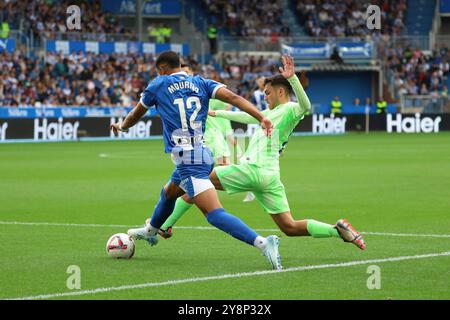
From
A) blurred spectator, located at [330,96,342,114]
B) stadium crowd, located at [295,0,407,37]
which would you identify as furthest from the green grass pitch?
stadium crowd, located at [295,0,407,37]

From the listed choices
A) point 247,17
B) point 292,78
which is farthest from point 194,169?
point 247,17

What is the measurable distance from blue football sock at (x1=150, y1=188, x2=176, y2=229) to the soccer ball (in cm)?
43

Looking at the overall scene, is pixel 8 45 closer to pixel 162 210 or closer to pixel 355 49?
pixel 355 49

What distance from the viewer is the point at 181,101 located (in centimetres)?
996

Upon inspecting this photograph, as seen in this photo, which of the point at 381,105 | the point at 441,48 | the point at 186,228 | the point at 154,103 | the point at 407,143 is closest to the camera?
the point at 154,103

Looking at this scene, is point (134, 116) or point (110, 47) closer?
point (134, 116)

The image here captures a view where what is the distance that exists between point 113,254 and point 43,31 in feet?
123

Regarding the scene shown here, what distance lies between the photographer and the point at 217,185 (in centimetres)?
1095

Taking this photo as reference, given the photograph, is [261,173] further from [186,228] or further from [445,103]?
[445,103]

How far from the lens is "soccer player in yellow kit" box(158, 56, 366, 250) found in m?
10.4

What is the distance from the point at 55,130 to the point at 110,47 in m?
8.98

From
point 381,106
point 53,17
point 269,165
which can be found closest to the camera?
point 269,165

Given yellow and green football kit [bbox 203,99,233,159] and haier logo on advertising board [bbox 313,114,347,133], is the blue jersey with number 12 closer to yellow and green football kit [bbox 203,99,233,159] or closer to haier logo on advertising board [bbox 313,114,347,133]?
yellow and green football kit [bbox 203,99,233,159]
